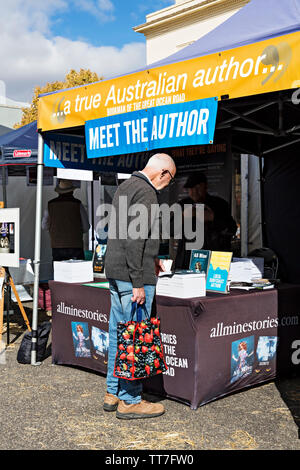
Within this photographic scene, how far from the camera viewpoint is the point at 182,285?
391cm

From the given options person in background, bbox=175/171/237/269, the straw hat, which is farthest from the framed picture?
the straw hat

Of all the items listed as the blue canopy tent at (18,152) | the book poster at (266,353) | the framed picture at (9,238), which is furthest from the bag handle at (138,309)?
the blue canopy tent at (18,152)

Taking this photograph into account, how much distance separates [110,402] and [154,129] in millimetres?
2145

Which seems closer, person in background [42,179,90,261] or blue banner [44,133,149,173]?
blue banner [44,133,149,173]

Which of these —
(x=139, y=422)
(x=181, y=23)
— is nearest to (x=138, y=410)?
(x=139, y=422)

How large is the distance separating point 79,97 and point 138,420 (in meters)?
2.88

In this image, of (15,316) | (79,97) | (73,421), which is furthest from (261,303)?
(15,316)

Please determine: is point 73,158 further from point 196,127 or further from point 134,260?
point 134,260

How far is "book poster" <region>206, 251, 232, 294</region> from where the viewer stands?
4.14m

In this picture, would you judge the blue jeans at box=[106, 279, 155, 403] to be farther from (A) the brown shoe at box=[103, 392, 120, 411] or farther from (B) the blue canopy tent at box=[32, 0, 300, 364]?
(B) the blue canopy tent at box=[32, 0, 300, 364]

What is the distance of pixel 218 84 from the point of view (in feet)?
12.6

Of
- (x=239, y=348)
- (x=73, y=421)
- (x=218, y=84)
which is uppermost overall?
(x=218, y=84)

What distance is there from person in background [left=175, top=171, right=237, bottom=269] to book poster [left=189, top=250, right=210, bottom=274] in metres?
0.85

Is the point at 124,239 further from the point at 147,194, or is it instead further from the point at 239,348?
the point at 239,348
